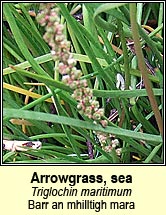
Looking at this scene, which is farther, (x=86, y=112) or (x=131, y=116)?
(x=131, y=116)

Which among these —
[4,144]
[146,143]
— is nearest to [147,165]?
[146,143]

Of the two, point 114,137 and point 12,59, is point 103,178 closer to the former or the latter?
point 114,137

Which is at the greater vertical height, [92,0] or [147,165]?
[92,0]

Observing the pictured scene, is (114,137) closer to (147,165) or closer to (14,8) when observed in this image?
(147,165)

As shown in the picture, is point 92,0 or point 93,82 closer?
point 92,0

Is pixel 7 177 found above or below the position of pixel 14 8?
below

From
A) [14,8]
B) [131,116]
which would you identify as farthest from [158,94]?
[14,8]
